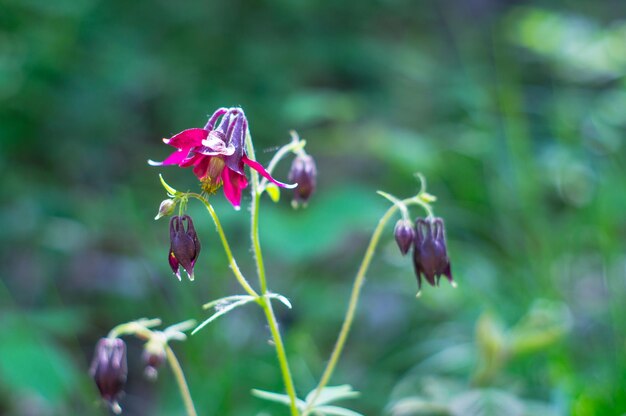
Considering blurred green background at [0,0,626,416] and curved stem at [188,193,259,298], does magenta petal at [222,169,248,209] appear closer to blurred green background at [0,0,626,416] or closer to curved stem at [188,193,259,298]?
curved stem at [188,193,259,298]

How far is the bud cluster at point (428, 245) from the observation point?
1.50 metres

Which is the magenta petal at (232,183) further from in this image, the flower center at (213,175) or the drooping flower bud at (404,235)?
the drooping flower bud at (404,235)

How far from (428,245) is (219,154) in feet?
1.73

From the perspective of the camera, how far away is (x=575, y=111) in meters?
3.98

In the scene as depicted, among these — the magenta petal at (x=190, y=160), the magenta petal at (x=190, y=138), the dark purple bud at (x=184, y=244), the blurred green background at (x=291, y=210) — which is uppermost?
the magenta petal at (x=190, y=138)

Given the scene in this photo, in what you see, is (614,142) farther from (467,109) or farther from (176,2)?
(176,2)

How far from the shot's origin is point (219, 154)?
125 centimetres

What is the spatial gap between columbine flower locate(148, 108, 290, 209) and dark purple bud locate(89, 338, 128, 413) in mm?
468

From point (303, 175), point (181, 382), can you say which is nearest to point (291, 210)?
point (303, 175)

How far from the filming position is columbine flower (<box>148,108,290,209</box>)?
4.14 feet

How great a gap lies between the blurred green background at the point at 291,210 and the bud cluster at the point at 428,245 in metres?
0.81

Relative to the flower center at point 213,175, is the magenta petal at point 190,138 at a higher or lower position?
higher

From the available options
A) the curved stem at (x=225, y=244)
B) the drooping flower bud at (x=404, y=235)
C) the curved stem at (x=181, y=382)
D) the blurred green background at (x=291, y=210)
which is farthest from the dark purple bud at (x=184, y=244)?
the blurred green background at (x=291, y=210)

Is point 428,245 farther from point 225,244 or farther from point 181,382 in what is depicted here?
point 181,382
